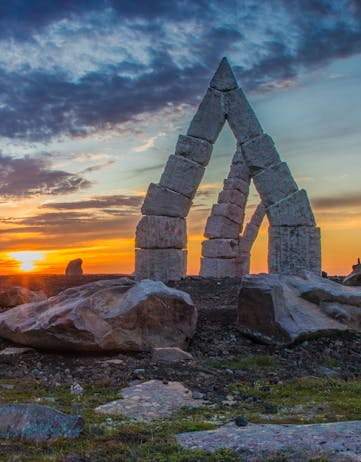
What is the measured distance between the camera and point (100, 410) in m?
6.04

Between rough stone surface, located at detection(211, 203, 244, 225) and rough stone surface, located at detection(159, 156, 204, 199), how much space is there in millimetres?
7379

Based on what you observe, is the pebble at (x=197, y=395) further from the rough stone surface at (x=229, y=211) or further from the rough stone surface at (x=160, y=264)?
the rough stone surface at (x=229, y=211)

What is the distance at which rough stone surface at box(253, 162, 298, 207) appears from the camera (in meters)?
16.8

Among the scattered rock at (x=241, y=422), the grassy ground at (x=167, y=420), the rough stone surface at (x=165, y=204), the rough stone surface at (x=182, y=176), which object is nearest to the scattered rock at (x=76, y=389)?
the grassy ground at (x=167, y=420)

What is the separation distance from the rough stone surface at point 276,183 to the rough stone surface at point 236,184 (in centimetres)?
843

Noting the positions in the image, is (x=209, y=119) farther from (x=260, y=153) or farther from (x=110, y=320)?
(x=110, y=320)

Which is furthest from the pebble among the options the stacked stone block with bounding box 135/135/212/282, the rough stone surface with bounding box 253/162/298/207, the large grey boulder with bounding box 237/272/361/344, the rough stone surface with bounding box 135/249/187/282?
the rough stone surface with bounding box 253/162/298/207

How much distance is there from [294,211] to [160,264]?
4017 millimetres

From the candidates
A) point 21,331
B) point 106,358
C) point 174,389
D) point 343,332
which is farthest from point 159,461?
point 343,332

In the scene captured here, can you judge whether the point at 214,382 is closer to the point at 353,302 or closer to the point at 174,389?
the point at 174,389

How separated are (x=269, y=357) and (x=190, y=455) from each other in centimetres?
471

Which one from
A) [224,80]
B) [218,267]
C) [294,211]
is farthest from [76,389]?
[218,267]

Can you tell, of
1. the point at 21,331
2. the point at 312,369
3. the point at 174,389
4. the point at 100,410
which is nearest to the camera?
the point at 100,410

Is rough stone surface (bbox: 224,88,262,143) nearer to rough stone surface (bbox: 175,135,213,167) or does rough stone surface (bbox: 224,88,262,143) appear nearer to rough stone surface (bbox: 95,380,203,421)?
rough stone surface (bbox: 175,135,213,167)
